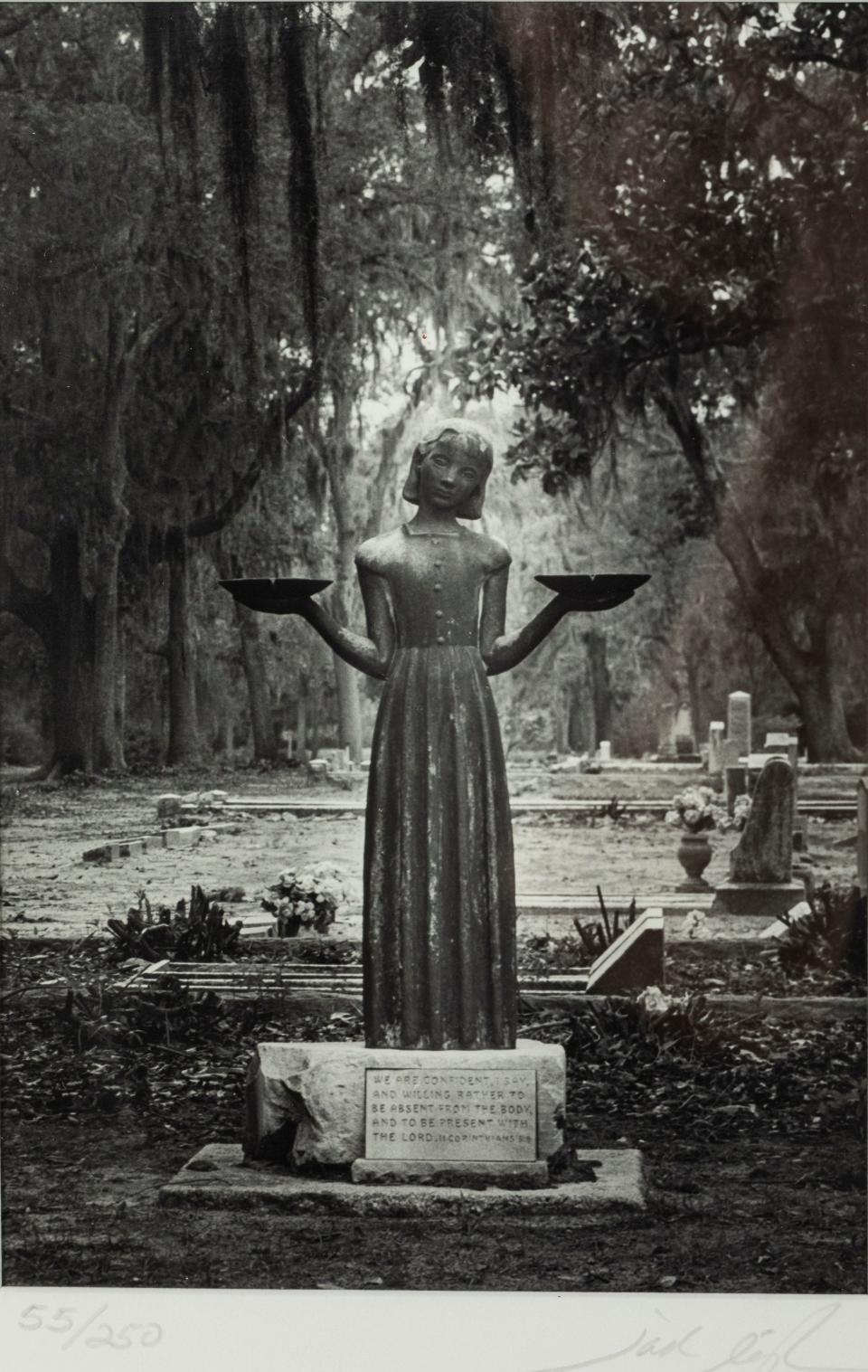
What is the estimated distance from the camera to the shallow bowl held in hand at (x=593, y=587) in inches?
213

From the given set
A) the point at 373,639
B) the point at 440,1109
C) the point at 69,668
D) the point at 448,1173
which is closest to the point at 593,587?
the point at 373,639

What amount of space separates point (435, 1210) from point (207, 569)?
A: 11.3ft

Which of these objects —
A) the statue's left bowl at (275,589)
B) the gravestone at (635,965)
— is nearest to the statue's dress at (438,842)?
the statue's left bowl at (275,589)

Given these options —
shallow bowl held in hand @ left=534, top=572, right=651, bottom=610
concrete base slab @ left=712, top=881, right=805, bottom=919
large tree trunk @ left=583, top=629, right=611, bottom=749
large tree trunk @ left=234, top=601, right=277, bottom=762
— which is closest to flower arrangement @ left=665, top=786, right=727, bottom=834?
concrete base slab @ left=712, top=881, right=805, bottom=919

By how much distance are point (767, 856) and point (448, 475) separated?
2.86 meters

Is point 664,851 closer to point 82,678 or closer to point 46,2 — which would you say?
point 82,678

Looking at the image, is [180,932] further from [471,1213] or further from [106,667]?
[471,1213]

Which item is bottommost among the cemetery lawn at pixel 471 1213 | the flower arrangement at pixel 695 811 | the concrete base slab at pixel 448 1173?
the cemetery lawn at pixel 471 1213

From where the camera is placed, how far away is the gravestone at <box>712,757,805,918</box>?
7523 mm

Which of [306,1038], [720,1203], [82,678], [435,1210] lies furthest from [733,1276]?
[82,678]

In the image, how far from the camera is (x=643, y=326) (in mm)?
7625

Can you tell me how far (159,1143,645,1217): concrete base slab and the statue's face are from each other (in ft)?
7.17

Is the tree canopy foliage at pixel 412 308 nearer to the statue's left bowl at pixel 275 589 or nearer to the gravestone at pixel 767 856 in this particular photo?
the gravestone at pixel 767 856

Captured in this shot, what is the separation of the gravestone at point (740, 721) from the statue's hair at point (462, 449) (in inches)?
91.6
